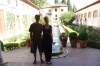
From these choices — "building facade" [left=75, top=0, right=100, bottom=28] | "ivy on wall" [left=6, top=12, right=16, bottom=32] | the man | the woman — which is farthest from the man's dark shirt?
"building facade" [left=75, top=0, right=100, bottom=28]

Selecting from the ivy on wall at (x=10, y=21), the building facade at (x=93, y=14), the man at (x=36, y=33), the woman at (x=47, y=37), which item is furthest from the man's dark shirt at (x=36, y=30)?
the building facade at (x=93, y=14)

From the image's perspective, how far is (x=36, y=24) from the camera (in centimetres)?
433

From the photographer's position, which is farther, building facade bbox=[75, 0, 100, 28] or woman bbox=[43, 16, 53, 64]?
building facade bbox=[75, 0, 100, 28]

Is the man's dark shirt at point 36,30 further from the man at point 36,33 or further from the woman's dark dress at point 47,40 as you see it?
the woman's dark dress at point 47,40

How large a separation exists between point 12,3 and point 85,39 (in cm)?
1245

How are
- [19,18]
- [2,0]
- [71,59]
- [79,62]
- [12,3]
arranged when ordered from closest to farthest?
[79,62], [71,59], [2,0], [12,3], [19,18]

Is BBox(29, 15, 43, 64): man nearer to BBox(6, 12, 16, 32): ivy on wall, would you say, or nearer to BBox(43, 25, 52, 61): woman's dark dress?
BBox(43, 25, 52, 61): woman's dark dress

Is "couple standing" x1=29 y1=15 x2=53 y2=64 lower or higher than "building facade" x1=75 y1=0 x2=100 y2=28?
lower

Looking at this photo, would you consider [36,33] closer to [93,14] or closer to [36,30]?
[36,30]

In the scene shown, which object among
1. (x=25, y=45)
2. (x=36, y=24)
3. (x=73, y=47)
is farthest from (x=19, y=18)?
(x=36, y=24)

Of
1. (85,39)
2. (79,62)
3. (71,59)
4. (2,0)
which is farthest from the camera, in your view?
(2,0)

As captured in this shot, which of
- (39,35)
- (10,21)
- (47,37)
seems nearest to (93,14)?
(10,21)

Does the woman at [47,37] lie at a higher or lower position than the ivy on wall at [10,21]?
lower

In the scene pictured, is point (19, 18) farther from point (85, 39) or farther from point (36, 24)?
point (36, 24)
